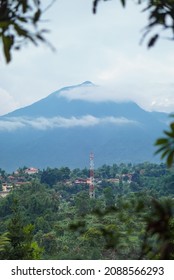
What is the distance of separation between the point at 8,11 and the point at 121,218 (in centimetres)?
41

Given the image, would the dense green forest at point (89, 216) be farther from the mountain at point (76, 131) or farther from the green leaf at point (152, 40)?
the mountain at point (76, 131)

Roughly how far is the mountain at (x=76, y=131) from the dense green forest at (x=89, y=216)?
91556 millimetres

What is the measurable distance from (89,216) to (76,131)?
5706 inches

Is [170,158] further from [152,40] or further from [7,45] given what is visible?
[7,45]

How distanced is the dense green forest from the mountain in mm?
91556

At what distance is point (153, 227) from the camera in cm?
79

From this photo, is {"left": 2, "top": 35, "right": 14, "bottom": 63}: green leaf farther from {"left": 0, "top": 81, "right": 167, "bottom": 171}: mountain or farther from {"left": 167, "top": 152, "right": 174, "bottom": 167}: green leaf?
{"left": 0, "top": 81, "right": 167, "bottom": 171}: mountain

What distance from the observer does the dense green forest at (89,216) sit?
95 centimetres

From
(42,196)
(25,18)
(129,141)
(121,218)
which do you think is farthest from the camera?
(129,141)

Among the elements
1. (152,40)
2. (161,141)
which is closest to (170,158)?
(161,141)

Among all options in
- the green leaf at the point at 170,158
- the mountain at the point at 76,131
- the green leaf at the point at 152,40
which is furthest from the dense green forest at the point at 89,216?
the mountain at the point at 76,131
